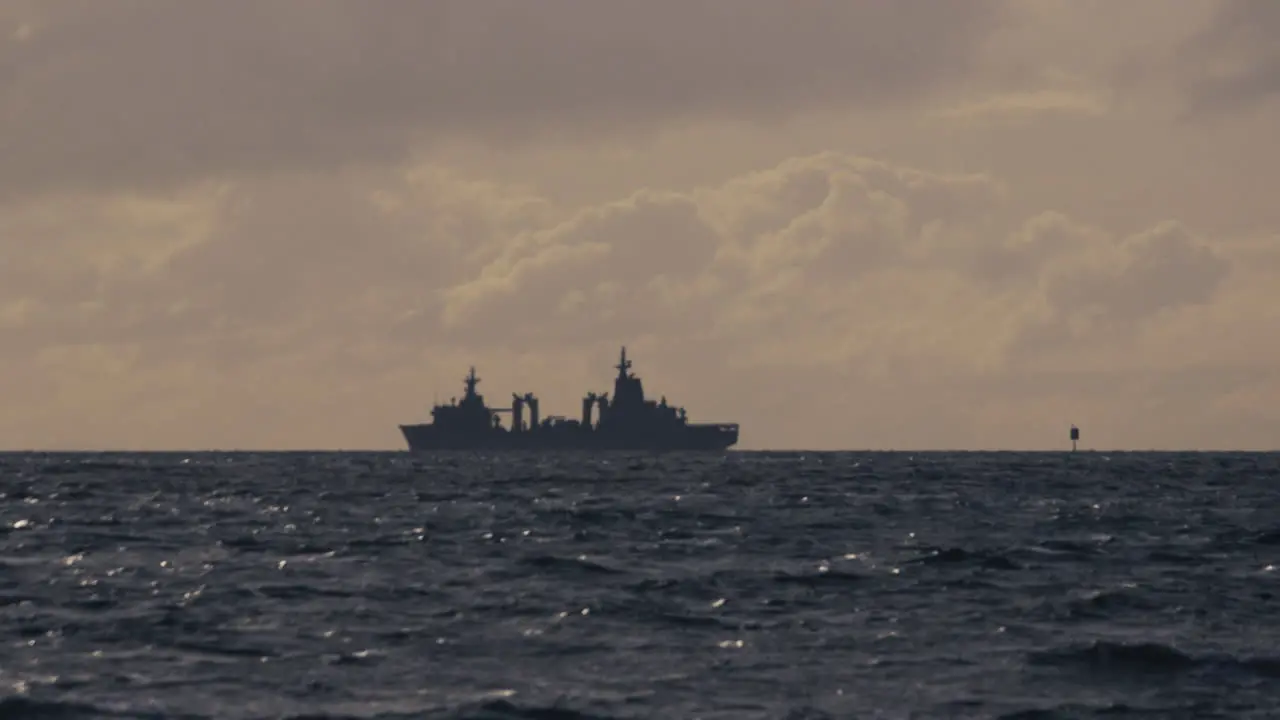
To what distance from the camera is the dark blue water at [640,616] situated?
22.0 meters

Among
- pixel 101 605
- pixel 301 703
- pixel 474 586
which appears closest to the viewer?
pixel 301 703

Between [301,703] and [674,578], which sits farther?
[674,578]

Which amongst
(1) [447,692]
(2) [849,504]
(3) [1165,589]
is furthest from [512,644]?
(2) [849,504]

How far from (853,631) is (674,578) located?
288 inches

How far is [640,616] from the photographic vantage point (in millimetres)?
28891

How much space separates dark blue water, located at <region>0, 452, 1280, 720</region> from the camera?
22.0 metres

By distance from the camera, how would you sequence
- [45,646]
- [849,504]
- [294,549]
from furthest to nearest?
1. [849,504]
2. [294,549]
3. [45,646]

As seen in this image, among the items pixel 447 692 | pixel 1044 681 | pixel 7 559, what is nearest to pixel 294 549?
pixel 7 559

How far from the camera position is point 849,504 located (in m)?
62.5

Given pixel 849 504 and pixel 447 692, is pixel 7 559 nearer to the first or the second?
pixel 447 692

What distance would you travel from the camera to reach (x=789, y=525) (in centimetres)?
4997

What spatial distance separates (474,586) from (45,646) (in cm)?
930

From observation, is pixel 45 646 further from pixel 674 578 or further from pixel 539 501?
pixel 539 501

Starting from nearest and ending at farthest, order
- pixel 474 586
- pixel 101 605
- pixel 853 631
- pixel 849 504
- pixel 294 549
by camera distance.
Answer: pixel 853 631 → pixel 101 605 → pixel 474 586 → pixel 294 549 → pixel 849 504
